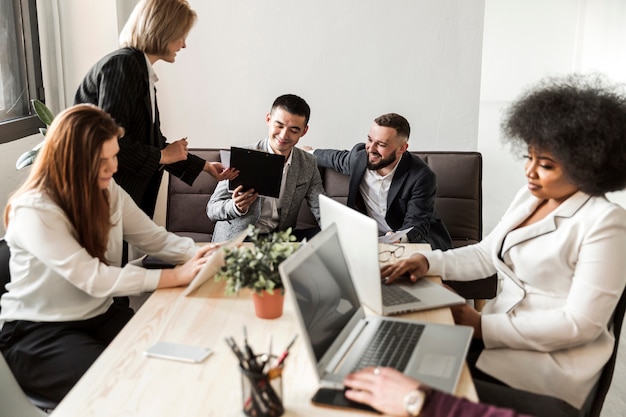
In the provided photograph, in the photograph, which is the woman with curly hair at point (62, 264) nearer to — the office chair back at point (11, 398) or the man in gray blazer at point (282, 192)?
the office chair back at point (11, 398)

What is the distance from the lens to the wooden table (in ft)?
4.61

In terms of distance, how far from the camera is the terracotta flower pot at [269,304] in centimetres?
181

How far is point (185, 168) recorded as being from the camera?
2.99m

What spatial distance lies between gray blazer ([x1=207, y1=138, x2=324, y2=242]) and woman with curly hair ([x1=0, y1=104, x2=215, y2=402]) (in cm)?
94

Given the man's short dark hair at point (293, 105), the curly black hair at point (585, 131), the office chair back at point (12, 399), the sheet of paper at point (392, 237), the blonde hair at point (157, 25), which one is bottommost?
the office chair back at point (12, 399)

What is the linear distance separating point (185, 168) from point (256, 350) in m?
1.47

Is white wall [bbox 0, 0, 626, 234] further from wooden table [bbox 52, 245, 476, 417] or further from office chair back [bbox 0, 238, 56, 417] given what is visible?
wooden table [bbox 52, 245, 476, 417]

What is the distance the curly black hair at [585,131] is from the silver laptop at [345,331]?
503mm

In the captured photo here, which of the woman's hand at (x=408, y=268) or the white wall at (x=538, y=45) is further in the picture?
the white wall at (x=538, y=45)

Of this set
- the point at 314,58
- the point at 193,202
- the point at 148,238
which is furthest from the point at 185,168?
the point at 314,58

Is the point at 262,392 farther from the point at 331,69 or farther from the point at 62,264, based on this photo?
the point at 331,69

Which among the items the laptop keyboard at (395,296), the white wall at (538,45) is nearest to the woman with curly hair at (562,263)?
the laptop keyboard at (395,296)

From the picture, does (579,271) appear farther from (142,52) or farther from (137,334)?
(142,52)

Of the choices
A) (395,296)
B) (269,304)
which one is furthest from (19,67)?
(395,296)
